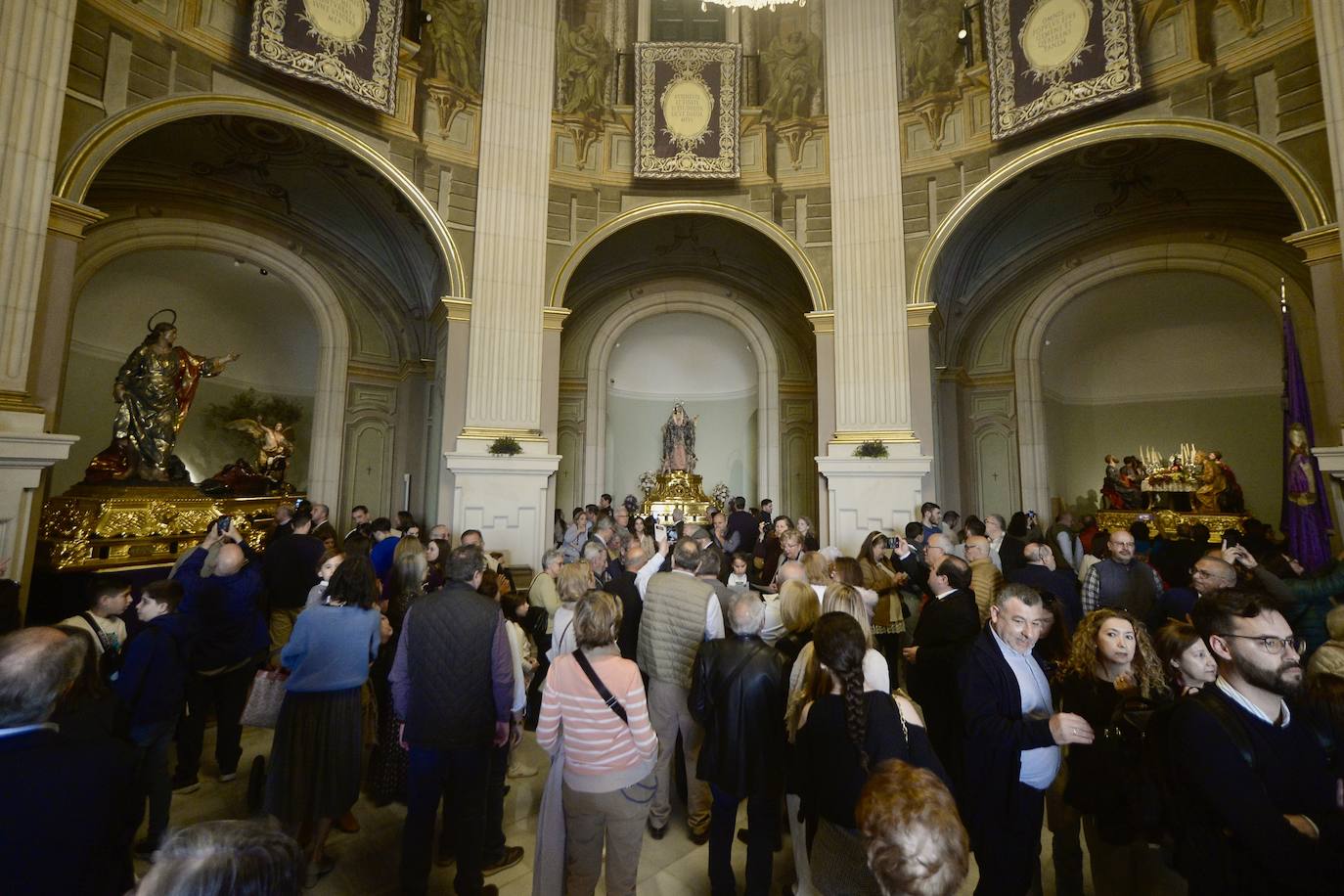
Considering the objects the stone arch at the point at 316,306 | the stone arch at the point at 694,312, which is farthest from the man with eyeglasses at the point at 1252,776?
the stone arch at the point at 316,306

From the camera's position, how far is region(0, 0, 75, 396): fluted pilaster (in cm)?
481

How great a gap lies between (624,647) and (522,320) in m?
5.69

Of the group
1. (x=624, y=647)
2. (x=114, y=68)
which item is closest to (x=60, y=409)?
(x=114, y=68)

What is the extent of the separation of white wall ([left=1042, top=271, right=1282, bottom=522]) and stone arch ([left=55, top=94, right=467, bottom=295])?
34.0 ft

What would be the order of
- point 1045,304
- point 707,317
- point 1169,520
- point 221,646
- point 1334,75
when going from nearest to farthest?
1. point 221,646
2. point 1334,75
3. point 1169,520
4. point 1045,304
5. point 707,317

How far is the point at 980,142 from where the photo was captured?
7.92m

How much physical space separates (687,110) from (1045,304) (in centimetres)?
→ 694

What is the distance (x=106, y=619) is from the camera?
2.74 metres

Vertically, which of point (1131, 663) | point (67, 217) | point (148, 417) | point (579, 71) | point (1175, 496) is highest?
point (579, 71)

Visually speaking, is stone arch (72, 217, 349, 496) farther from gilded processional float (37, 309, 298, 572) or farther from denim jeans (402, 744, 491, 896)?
denim jeans (402, 744, 491, 896)

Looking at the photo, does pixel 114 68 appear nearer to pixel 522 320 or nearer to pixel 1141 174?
pixel 522 320

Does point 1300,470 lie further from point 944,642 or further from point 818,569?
point 818,569

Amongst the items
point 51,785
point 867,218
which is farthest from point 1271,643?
point 867,218

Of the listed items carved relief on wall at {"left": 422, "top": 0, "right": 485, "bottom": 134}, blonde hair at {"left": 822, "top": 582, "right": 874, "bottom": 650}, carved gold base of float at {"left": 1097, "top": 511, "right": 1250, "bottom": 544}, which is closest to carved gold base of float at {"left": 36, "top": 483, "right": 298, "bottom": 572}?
carved relief on wall at {"left": 422, "top": 0, "right": 485, "bottom": 134}
